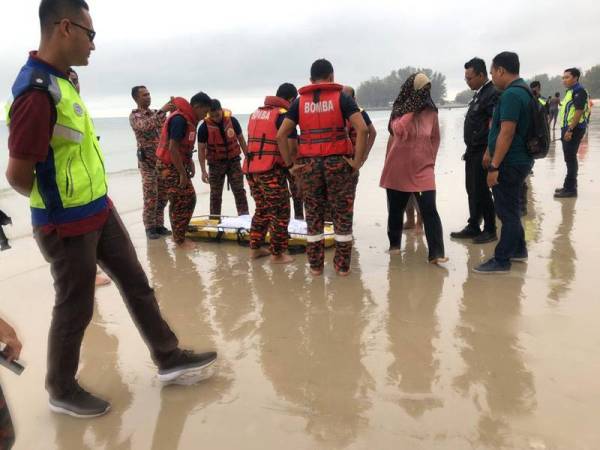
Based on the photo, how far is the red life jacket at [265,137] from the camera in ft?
15.3

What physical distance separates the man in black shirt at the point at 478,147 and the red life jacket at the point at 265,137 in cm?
205

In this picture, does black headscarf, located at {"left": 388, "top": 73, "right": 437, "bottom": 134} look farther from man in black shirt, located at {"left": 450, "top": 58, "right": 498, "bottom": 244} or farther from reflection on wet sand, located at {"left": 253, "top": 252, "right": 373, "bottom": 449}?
reflection on wet sand, located at {"left": 253, "top": 252, "right": 373, "bottom": 449}

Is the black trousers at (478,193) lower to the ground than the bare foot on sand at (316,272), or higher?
higher

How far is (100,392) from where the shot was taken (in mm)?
2635

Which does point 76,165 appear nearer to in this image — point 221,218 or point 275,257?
point 275,257

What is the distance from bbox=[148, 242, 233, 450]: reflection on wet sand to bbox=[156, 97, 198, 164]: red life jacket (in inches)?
43.2

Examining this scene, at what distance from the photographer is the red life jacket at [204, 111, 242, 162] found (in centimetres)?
601

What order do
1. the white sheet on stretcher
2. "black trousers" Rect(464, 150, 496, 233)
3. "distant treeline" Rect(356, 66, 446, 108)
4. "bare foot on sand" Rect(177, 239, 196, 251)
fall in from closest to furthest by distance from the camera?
"black trousers" Rect(464, 150, 496, 233), the white sheet on stretcher, "bare foot on sand" Rect(177, 239, 196, 251), "distant treeline" Rect(356, 66, 446, 108)

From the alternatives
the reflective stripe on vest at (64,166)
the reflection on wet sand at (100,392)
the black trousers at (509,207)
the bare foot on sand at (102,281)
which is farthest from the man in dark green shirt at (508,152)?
the bare foot on sand at (102,281)

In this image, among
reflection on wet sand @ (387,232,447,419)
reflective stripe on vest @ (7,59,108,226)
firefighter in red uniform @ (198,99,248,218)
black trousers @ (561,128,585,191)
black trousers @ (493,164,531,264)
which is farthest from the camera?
black trousers @ (561,128,585,191)

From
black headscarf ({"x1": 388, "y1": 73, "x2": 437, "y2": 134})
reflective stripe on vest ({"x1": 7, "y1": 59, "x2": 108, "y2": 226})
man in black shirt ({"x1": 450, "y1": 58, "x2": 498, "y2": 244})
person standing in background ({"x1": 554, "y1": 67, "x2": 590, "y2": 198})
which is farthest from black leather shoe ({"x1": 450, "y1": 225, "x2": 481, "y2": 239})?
reflective stripe on vest ({"x1": 7, "y1": 59, "x2": 108, "y2": 226})

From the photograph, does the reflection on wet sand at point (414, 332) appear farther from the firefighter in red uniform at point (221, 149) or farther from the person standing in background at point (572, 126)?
the person standing in background at point (572, 126)

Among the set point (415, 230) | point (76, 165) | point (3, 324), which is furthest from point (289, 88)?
point (3, 324)

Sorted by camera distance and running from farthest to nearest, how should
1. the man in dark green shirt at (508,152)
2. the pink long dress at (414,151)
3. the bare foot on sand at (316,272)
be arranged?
the pink long dress at (414,151) → the bare foot on sand at (316,272) → the man in dark green shirt at (508,152)
